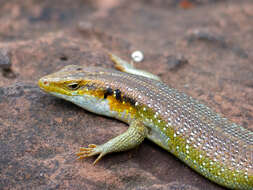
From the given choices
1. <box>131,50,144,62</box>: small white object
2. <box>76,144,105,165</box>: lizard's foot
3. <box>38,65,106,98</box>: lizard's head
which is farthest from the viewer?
<box>131,50,144,62</box>: small white object

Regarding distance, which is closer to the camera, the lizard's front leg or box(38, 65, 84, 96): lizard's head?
the lizard's front leg

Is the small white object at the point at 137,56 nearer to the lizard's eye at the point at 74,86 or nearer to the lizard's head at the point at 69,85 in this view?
the lizard's head at the point at 69,85

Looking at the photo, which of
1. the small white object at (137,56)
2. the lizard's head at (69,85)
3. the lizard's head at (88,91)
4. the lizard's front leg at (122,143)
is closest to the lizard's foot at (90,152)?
the lizard's front leg at (122,143)

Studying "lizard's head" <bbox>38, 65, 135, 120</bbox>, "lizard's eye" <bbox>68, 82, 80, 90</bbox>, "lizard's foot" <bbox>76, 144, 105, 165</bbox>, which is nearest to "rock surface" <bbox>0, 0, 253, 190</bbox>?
"lizard's foot" <bbox>76, 144, 105, 165</bbox>

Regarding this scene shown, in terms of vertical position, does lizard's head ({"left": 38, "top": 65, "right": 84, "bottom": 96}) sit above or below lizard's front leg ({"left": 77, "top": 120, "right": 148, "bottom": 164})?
above

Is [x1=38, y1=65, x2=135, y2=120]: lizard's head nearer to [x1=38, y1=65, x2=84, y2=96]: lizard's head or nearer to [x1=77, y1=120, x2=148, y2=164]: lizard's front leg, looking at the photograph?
[x1=38, y1=65, x2=84, y2=96]: lizard's head

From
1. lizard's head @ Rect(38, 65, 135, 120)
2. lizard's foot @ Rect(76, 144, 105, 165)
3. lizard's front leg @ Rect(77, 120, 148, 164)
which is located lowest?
lizard's foot @ Rect(76, 144, 105, 165)

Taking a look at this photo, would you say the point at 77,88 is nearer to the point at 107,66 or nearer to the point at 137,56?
the point at 107,66
